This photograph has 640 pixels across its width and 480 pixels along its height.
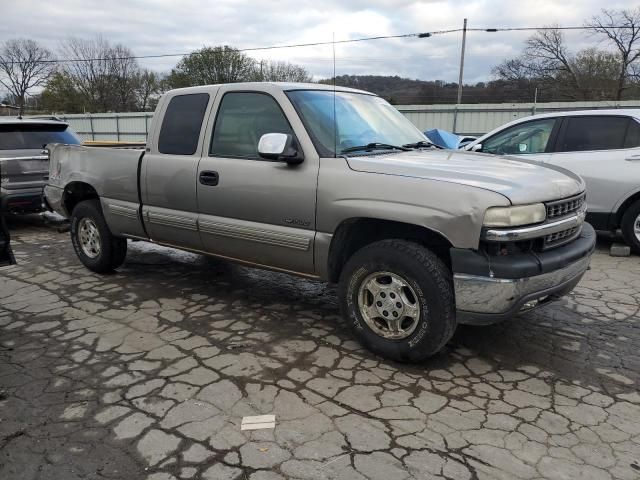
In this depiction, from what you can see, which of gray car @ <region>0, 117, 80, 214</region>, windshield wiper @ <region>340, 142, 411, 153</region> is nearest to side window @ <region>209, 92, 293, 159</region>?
windshield wiper @ <region>340, 142, 411, 153</region>

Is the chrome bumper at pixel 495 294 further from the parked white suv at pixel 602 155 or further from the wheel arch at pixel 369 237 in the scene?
the parked white suv at pixel 602 155

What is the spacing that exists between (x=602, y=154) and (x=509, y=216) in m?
4.33

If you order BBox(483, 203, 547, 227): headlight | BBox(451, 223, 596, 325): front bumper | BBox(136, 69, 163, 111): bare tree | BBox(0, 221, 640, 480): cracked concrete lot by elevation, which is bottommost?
BBox(0, 221, 640, 480): cracked concrete lot

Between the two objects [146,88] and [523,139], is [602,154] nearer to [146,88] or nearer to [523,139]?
[523,139]

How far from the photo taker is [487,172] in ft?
10.9

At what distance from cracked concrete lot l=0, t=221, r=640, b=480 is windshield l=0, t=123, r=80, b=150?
153 inches

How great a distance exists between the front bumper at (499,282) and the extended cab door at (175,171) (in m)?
2.41

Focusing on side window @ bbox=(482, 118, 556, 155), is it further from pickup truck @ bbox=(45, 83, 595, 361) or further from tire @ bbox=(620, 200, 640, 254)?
pickup truck @ bbox=(45, 83, 595, 361)

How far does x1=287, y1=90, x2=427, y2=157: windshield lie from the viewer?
12.5ft

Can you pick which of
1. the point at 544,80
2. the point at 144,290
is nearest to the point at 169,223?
the point at 144,290

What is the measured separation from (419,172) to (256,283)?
102 inches

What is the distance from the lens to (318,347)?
12.4ft

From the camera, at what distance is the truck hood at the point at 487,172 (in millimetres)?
3100

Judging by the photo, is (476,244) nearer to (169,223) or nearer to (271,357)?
(271,357)
